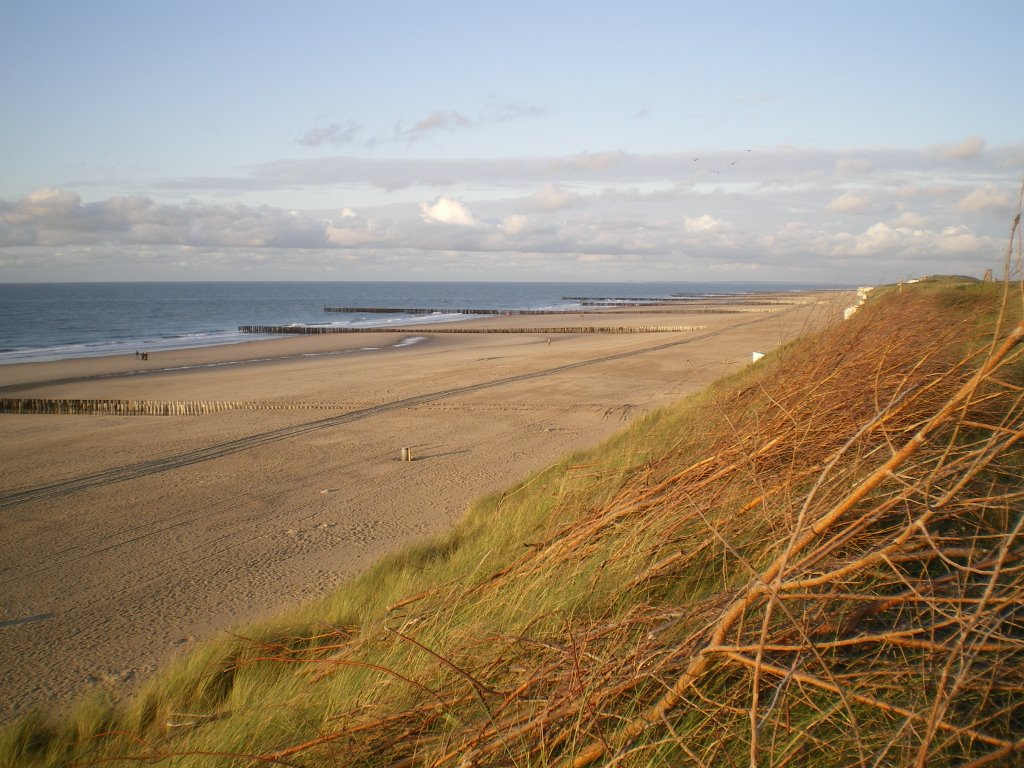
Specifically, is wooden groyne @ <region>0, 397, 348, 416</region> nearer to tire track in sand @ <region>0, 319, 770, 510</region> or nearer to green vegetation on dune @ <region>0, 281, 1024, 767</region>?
tire track in sand @ <region>0, 319, 770, 510</region>

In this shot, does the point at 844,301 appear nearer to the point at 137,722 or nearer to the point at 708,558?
the point at 708,558

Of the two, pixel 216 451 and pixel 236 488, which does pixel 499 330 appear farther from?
pixel 236 488

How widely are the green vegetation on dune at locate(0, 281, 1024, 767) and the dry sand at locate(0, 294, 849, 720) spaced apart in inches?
41.1

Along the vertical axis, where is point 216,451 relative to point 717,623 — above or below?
below

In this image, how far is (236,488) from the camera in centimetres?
992

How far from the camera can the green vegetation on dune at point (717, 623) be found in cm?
234

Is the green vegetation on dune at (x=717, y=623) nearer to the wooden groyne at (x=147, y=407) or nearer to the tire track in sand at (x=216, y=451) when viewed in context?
the tire track in sand at (x=216, y=451)

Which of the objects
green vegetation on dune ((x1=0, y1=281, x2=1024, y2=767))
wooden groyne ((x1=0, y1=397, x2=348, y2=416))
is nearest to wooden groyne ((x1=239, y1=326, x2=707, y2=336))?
wooden groyne ((x1=0, y1=397, x2=348, y2=416))

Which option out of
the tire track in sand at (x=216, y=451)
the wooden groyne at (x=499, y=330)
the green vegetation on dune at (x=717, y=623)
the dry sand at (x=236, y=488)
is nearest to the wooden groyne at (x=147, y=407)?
the dry sand at (x=236, y=488)

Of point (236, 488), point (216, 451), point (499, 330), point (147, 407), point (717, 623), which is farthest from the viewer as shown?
point (499, 330)

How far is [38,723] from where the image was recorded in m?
4.31

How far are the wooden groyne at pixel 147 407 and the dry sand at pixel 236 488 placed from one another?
158 mm

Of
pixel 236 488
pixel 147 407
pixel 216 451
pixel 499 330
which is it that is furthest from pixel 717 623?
pixel 499 330

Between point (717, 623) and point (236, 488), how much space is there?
27.5 ft
